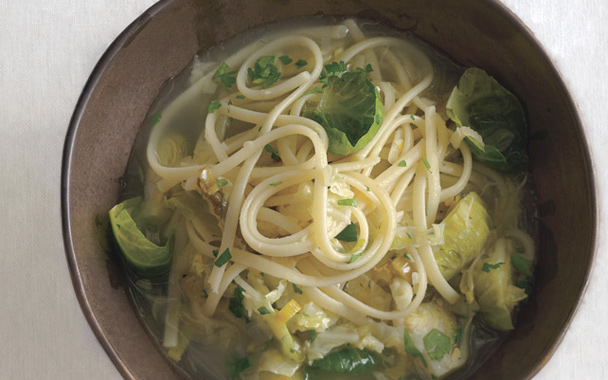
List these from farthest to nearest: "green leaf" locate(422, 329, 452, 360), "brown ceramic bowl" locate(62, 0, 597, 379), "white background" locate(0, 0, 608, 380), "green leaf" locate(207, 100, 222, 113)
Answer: "white background" locate(0, 0, 608, 380), "green leaf" locate(207, 100, 222, 113), "green leaf" locate(422, 329, 452, 360), "brown ceramic bowl" locate(62, 0, 597, 379)

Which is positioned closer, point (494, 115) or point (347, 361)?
point (347, 361)

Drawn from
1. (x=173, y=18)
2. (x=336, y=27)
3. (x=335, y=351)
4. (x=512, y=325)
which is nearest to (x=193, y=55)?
(x=173, y=18)

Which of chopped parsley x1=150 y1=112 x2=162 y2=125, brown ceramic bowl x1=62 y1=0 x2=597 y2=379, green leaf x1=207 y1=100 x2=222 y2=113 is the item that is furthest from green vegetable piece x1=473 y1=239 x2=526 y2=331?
chopped parsley x1=150 y1=112 x2=162 y2=125

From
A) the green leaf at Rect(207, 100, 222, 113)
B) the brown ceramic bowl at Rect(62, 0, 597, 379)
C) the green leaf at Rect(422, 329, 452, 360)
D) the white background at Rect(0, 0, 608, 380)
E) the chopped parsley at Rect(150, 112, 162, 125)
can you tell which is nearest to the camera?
the brown ceramic bowl at Rect(62, 0, 597, 379)

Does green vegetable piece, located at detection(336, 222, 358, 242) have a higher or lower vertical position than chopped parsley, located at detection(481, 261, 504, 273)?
higher

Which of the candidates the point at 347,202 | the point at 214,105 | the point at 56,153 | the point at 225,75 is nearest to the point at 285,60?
the point at 225,75

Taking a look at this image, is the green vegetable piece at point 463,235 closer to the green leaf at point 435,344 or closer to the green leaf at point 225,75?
the green leaf at point 435,344

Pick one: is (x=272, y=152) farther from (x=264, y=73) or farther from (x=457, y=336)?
(x=457, y=336)

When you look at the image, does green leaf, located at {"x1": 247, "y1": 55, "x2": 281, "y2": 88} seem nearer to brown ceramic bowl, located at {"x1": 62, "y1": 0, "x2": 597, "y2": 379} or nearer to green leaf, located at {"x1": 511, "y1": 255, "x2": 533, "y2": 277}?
brown ceramic bowl, located at {"x1": 62, "y1": 0, "x2": 597, "y2": 379}

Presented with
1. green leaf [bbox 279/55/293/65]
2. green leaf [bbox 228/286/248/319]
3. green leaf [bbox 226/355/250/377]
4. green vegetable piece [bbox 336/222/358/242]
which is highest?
green leaf [bbox 279/55/293/65]
